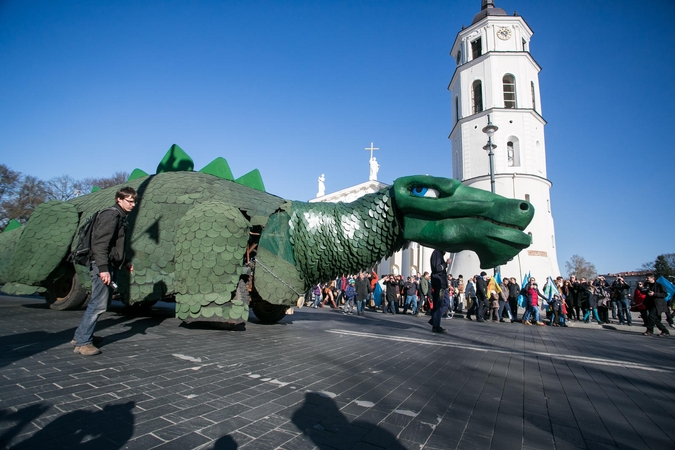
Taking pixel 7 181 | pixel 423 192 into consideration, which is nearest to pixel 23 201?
pixel 7 181

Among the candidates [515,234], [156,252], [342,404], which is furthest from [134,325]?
[515,234]

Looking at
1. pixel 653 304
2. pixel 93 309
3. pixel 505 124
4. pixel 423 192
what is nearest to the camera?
pixel 93 309

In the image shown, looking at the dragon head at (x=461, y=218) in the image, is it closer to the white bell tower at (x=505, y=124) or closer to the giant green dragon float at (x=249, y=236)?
the giant green dragon float at (x=249, y=236)

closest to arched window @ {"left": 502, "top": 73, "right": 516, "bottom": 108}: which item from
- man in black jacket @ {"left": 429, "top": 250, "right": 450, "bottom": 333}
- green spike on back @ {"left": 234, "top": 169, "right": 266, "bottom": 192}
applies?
man in black jacket @ {"left": 429, "top": 250, "right": 450, "bottom": 333}

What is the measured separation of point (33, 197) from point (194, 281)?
116ft

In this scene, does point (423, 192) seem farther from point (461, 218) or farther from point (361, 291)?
point (361, 291)

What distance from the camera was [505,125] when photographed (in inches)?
989

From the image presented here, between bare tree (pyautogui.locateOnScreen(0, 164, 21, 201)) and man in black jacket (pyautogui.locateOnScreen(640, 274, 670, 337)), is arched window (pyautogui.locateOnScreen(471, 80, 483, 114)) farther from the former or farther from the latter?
bare tree (pyautogui.locateOnScreen(0, 164, 21, 201))

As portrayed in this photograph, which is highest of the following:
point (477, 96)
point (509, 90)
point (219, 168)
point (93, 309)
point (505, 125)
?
point (509, 90)

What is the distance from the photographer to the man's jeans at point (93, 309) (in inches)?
127

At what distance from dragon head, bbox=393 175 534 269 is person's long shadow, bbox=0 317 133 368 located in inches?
161

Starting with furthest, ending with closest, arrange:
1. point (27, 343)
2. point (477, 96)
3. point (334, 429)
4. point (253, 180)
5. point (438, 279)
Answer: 1. point (477, 96)
2. point (253, 180)
3. point (438, 279)
4. point (27, 343)
5. point (334, 429)

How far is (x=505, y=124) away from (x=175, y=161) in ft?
80.3

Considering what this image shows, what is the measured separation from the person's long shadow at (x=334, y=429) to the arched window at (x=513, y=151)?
2678 cm
